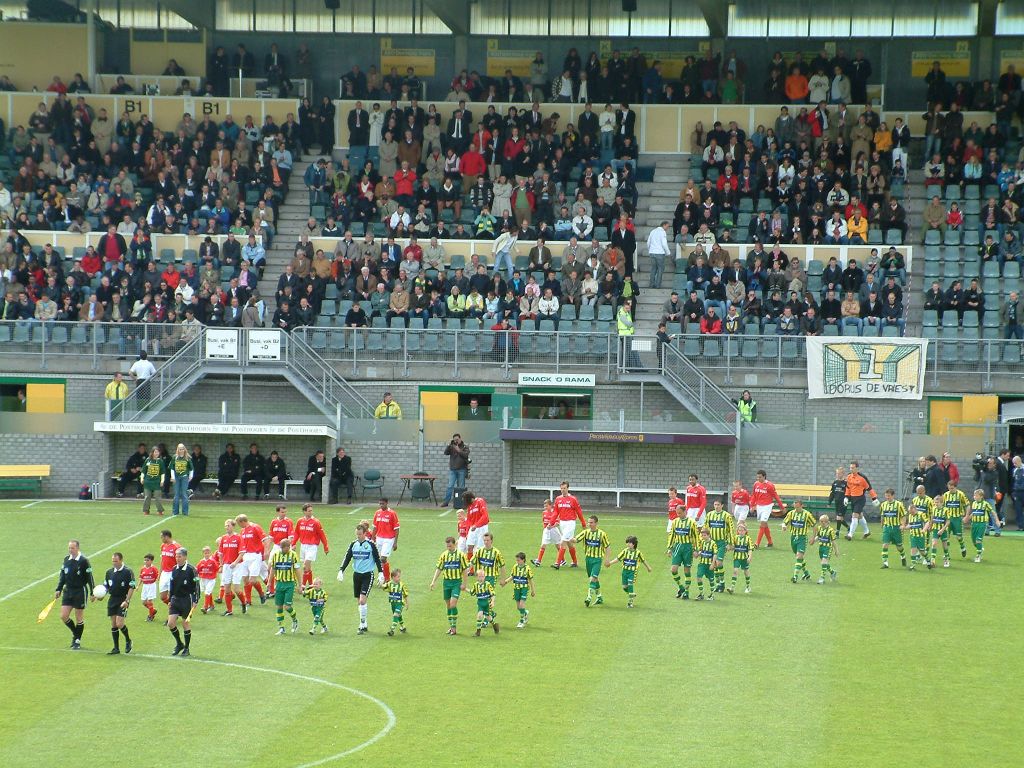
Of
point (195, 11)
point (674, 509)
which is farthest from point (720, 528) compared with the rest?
point (195, 11)

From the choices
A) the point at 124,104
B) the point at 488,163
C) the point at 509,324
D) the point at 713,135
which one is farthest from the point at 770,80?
the point at 124,104

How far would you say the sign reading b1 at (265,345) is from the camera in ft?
132

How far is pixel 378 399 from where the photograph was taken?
40.4 metres

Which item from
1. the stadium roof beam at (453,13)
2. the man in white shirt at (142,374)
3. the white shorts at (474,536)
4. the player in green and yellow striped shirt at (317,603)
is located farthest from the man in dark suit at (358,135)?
the player in green and yellow striped shirt at (317,603)

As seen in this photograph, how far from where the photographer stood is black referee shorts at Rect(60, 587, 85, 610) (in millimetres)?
24188

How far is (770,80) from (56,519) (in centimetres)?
2561

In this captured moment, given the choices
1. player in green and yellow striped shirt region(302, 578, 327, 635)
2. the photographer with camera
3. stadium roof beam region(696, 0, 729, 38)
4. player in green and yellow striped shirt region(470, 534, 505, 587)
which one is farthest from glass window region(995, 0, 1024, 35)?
player in green and yellow striped shirt region(302, 578, 327, 635)

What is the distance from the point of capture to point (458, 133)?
47.8 meters

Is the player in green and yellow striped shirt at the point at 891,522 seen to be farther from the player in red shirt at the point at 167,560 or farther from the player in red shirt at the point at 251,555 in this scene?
the player in red shirt at the point at 167,560

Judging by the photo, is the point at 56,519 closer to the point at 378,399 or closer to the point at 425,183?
the point at 378,399

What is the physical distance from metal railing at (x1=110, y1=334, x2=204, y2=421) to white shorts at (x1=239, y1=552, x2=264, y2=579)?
1308 cm

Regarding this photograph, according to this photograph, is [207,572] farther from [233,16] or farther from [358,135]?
[233,16]

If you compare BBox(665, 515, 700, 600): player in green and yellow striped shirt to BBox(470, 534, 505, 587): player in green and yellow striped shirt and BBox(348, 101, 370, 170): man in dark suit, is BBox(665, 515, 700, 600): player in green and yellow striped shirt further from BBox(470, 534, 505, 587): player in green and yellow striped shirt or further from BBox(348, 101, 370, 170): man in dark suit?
BBox(348, 101, 370, 170): man in dark suit

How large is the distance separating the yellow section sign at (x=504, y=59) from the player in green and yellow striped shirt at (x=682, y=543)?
27.9 m
